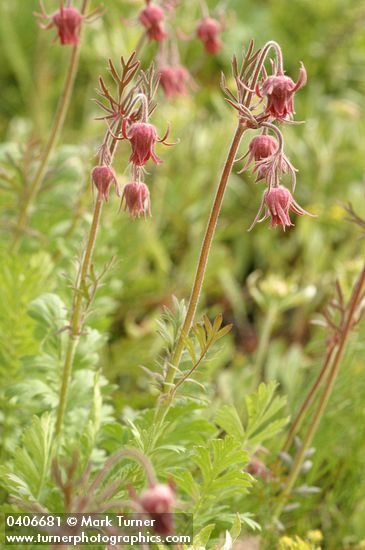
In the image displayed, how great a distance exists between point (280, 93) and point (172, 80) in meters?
1.10

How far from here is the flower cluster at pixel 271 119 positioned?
4.88ft

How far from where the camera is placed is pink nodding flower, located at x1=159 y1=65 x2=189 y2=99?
2.51m

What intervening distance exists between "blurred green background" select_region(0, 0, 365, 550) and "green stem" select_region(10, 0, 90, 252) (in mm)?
66

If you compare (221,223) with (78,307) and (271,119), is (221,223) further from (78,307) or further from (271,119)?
(271,119)

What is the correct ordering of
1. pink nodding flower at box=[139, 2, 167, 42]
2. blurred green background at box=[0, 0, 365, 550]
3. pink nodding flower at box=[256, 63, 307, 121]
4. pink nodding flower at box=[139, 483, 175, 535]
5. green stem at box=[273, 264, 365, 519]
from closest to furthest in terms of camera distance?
pink nodding flower at box=[139, 483, 175, 535] → pink nodding flower at box=[256, 63, 307, 121] → green stem at box=[273, 264, 365, 519] → pink nodding flower at box=[139, 2, 167, 42] → blurred green background at box=[0, 0, 365, 550]

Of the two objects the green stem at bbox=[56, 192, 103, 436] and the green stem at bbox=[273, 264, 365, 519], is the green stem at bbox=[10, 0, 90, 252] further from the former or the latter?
the green stem at bbox=[273, 264, 365, 519]

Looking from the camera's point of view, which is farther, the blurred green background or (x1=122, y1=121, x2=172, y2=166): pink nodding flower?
the blurred green background

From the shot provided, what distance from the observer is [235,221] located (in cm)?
405

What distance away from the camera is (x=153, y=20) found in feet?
7.13

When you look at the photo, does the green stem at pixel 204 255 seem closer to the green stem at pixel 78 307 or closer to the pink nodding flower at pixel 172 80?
the green stem at pixel 78 307

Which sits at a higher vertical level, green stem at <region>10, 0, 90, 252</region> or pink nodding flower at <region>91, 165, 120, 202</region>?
green stem at <region>10, 0, 90, 252</region>

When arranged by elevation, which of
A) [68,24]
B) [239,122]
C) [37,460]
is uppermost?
[68,24]

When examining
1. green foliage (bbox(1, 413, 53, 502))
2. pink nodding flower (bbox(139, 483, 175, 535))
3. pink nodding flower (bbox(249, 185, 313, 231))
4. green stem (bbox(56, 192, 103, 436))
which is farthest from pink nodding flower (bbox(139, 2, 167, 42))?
pink nodding flower (bbox(139, 483, 175, 535))

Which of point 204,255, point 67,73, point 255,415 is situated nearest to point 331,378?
point 255,415
